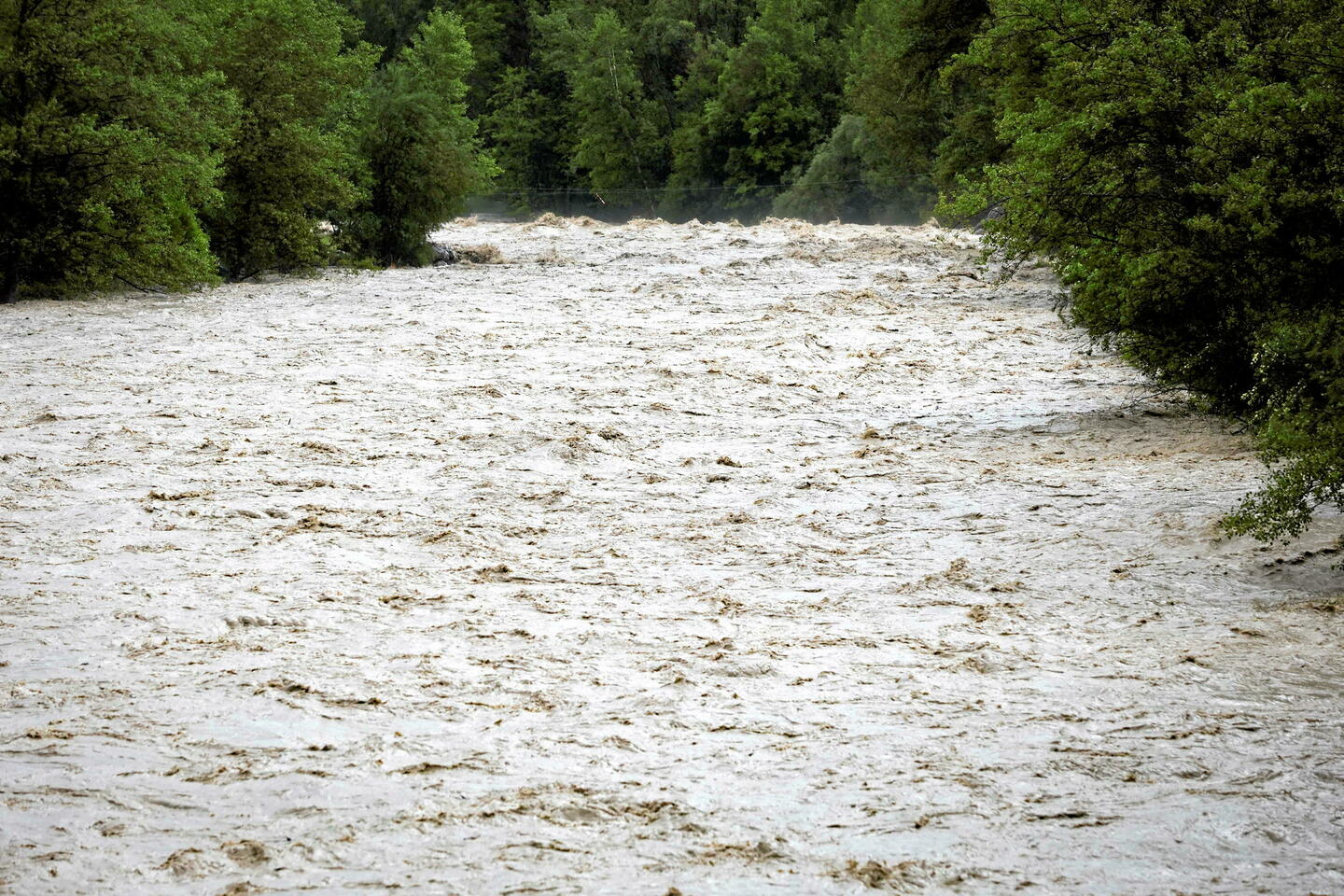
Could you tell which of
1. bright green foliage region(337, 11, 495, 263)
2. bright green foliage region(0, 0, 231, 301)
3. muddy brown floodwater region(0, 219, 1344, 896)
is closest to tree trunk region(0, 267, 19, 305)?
bright green foliage region(0, 0, 231, 301)

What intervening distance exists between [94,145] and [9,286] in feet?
9.97

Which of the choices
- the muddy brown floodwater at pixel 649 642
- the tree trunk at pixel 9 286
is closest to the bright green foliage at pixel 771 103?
the tree trunk at pixel 9 286

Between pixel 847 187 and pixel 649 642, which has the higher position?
pixel 847 187

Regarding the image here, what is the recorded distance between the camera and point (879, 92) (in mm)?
36531

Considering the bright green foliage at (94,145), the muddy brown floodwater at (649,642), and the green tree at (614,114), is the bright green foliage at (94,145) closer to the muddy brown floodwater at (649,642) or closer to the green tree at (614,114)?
the muddy brown floodwater at (649,642)

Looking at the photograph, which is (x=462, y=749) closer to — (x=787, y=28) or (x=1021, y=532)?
(x=1021, y=532)

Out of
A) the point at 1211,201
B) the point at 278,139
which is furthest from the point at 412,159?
the point at 1211,201

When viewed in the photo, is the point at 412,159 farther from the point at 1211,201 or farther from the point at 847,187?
the point at 847,187

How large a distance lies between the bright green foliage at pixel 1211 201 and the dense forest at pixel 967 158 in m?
0.02

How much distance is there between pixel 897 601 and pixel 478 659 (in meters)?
2.57

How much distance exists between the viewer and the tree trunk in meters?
21.8

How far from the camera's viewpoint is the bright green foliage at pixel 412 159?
31438mm

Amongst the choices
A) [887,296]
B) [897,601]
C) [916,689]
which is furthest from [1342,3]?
[887,296]

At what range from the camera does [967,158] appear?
100ft
